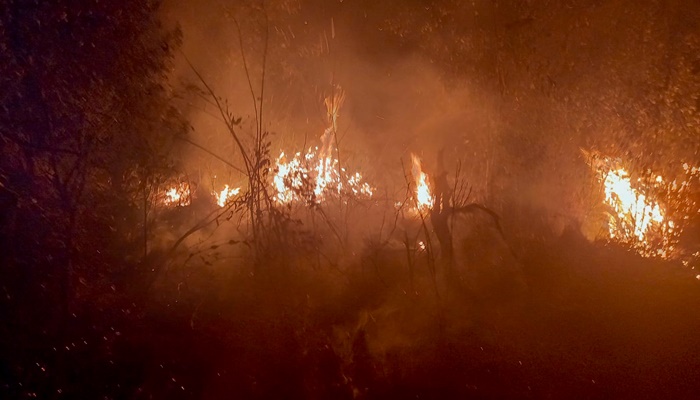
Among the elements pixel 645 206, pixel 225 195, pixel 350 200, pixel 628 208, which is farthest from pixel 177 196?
pixel 645 206

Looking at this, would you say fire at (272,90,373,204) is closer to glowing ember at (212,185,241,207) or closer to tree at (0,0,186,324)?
glowing ember at (212,185,241,207)

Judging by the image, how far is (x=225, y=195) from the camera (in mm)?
5457

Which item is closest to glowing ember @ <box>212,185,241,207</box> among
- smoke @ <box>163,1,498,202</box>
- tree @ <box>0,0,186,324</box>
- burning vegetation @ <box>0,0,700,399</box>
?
burning vegetation @ <box>0,0,700,399</box>

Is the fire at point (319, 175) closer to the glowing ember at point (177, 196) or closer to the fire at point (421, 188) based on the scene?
the fire at point (421, 188)

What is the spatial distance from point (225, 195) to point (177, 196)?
0.47 metres

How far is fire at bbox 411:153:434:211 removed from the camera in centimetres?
531

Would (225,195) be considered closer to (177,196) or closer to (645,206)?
(177,196)

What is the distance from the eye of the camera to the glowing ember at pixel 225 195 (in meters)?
5.37

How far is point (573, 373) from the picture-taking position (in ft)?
12.4

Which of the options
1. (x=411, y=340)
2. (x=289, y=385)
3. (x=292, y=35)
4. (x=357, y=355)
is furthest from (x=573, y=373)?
(x=292, y=35)

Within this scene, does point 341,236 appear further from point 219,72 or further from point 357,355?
point 219,72

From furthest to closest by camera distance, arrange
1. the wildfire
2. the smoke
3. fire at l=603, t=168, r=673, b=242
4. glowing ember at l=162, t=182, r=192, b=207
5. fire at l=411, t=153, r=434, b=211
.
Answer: the smoke
fire at l=411, t=153, r=434, b=211
glowing ember at l=162, t=182, r=192, b=207
fire at l=603, t=168, r=673, b=242
the wildfire

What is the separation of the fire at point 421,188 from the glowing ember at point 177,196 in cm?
234

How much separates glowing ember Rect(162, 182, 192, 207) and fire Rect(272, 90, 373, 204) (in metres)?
0.95
